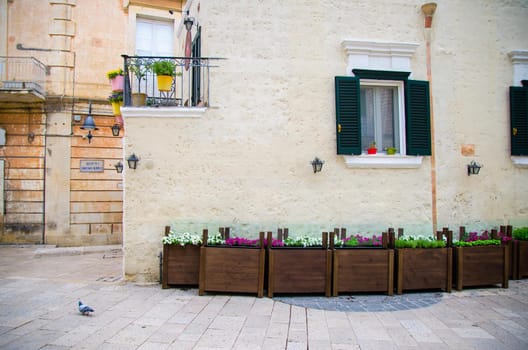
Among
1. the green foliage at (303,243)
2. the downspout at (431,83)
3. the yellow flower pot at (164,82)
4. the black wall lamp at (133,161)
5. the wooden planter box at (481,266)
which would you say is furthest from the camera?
the downspout at (431,83)

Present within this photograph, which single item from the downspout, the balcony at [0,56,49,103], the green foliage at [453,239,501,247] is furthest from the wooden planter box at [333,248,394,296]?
the balcony at [0,56,49,103]

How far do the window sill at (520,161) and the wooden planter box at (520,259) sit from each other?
1674 mm

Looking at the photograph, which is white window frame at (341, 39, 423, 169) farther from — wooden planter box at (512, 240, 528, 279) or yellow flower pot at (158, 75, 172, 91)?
yellow flower pot at (158, 75, 172, 91)

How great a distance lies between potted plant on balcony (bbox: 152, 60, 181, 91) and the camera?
273 inches

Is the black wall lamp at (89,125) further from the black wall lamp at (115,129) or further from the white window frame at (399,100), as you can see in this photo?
the white window frame at (399,100)

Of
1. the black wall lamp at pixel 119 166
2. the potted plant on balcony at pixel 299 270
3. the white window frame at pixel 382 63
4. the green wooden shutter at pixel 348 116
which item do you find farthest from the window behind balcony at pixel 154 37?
the potted plant on balcony at pixel 299 270

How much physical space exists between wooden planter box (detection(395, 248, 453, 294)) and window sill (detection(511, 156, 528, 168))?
3.03m

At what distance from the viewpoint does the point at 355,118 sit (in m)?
7.08

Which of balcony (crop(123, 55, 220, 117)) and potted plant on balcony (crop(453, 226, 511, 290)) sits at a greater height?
balcony (crop(123, 55, 220, 117))

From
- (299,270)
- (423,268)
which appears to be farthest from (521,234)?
(299,270)

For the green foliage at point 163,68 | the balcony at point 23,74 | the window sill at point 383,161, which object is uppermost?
the balcony at point 23,74

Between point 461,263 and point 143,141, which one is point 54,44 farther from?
point 461,263

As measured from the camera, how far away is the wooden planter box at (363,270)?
5.95m

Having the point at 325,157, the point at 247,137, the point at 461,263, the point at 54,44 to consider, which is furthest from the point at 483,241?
the point at 54,44
